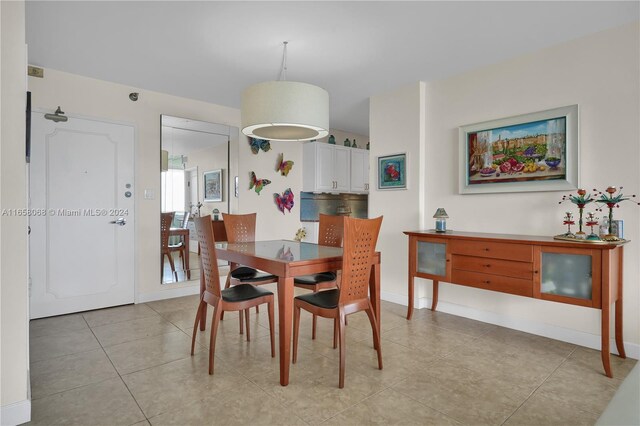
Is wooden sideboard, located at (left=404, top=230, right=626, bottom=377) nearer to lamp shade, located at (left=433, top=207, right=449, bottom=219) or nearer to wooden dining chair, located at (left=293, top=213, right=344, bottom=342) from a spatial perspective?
lamp shade, located at (left=433, top=207, right=449, bottom=219)

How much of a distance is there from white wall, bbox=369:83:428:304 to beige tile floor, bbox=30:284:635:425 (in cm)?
92

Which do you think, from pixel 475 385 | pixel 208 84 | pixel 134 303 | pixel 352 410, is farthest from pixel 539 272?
pixel 134 303

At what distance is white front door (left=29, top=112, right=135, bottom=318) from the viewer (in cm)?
337

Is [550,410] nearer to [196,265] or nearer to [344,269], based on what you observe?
[344,269]

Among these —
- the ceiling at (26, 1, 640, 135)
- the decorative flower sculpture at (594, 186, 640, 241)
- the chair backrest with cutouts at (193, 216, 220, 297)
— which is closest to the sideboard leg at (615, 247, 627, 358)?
the decorative flower sculpture at (594, 186, 640, 241)

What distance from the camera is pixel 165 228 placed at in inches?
163

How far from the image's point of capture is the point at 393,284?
406 cm

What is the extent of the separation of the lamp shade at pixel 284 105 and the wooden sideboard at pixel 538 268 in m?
1.54

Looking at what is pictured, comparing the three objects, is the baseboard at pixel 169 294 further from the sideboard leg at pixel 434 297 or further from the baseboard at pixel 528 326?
the sideboard leg at pixel 434 297

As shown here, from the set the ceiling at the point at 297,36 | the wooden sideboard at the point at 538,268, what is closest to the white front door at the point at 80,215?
the ceiling at the point at 297,36

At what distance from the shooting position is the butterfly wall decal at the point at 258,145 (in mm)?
4828

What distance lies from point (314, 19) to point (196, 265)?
3.09 m

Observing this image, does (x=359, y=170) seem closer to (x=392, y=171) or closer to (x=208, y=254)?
(x=392, y=171)

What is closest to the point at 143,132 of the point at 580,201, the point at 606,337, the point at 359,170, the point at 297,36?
the point at 297,36
